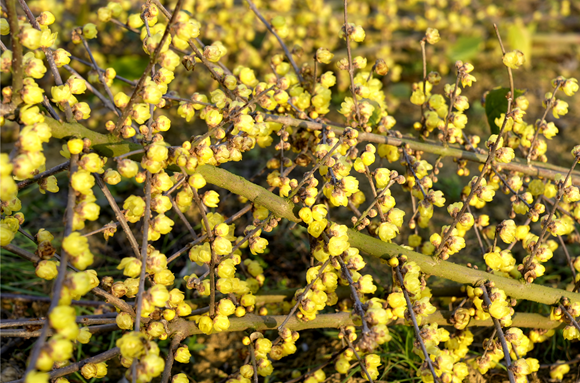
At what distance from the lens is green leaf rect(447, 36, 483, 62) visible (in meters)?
3.81

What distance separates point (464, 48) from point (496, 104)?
2181 mm

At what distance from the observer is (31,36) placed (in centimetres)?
117

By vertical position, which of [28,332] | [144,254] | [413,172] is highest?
[413,172]

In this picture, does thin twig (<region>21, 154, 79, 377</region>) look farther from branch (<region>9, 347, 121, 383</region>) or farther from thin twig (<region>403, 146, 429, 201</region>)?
thin twig (<region>403, 146, 429, 201</region>)

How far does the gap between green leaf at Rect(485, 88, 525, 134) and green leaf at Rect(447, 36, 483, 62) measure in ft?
6.29

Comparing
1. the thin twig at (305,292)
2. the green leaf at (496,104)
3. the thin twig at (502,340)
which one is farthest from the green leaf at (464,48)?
the thin twig at (305,292)

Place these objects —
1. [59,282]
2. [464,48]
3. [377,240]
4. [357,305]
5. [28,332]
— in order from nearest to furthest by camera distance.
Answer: [59,282]
[357,305]
[28,332]
[377,240]
[464,48]

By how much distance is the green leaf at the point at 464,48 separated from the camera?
3.81 m

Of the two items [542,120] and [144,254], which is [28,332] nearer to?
[144,254]

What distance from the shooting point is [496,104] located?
1.96m

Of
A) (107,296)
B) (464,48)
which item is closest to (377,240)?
(107,296)

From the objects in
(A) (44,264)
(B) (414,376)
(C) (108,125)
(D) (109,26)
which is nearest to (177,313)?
(A) (44,264)

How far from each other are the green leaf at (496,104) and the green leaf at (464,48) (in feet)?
6.29

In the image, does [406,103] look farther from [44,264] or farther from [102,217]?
[44,264]
